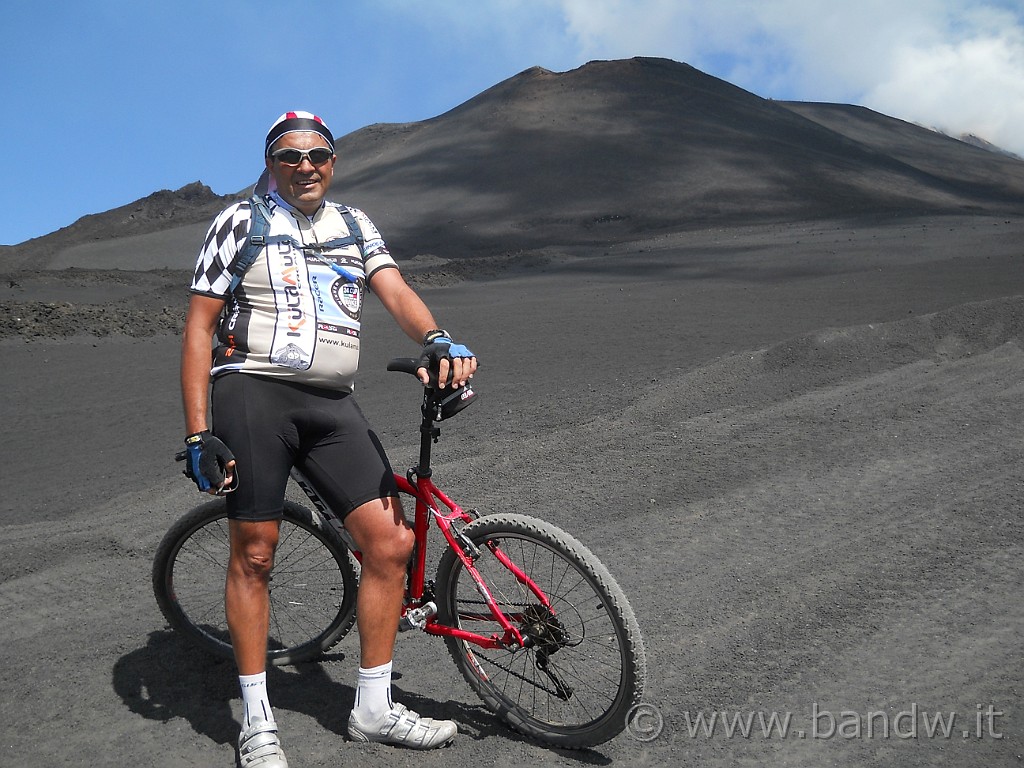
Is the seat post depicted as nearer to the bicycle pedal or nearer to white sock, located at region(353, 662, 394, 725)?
the bicycle pedal

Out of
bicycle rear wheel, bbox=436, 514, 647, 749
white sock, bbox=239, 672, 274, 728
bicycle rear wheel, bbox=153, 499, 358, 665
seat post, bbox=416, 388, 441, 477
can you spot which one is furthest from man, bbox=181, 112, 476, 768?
bicycle rear wheel, bbox=153, 499, 358, 665

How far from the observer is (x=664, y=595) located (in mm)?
3875

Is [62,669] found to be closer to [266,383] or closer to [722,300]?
[266,383]

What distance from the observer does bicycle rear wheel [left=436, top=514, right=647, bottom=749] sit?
8.86 feet

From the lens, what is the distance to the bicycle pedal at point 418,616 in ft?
9.85

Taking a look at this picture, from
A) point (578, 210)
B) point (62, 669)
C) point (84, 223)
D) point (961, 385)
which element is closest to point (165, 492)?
point (62, 669)

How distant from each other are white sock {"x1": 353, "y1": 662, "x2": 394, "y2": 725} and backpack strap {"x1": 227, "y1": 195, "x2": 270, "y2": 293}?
3.92ft

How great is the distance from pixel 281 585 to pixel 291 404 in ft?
4.19

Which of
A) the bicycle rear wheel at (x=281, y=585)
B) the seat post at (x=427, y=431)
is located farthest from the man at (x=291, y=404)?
the bicycle rear wheel at (x=281, y=585)

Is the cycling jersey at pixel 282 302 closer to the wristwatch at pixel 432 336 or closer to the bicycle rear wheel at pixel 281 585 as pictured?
the wristwatch at pixel 432 336

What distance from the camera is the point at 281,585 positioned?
3695mm

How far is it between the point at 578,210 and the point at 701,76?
21.2m

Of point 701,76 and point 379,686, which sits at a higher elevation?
point 701,76

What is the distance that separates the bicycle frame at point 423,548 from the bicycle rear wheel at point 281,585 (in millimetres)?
309
